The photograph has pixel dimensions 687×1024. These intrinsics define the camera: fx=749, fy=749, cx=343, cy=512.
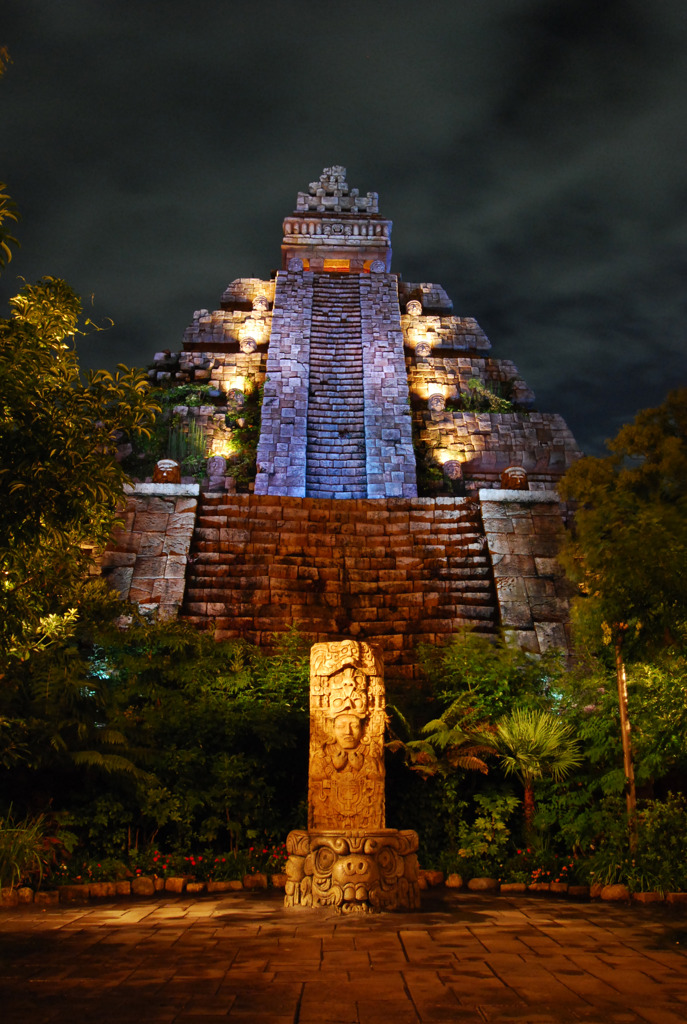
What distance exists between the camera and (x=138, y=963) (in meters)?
3.78

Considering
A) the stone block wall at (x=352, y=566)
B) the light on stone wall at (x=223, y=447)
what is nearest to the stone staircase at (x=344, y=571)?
the stone block wall at (x=352, y=566)

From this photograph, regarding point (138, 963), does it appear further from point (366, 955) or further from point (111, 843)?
point (111, 843)

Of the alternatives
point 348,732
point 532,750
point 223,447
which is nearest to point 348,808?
point 348,732

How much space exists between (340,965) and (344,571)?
23.8 feet

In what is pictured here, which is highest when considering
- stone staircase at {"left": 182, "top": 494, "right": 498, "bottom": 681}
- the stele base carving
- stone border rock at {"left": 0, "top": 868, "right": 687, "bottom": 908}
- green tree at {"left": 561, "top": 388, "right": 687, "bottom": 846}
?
stone staircase at {"left": 182, "top": 494, "right": 498, "bottom": 681}

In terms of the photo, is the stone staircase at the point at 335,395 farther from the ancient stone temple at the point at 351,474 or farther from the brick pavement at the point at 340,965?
the brick pavement at the point at 340,965

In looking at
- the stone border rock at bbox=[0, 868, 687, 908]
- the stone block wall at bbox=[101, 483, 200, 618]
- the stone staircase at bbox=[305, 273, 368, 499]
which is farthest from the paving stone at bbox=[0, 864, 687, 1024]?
the stone staircase at bbox=[305, 273, 368, 499]

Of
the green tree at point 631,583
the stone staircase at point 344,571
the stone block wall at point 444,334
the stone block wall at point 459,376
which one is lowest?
the green tree at point 631,583

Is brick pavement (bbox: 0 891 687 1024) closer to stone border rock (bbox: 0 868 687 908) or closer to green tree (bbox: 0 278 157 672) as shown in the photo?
stone border rock (bbox: 0 868 687 908)

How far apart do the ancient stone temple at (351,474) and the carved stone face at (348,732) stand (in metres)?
3.36

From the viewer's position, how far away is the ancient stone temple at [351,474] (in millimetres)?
10234

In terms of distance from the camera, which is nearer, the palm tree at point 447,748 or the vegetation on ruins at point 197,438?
the palm tree at point 447,748

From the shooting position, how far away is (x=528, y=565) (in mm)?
10766

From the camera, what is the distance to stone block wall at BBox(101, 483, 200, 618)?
1009 cm
